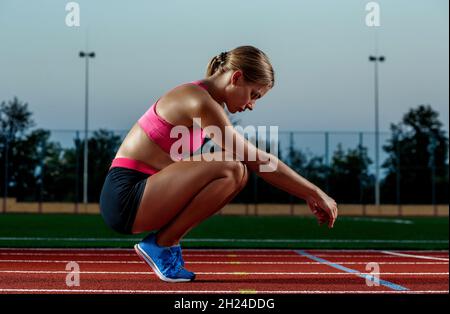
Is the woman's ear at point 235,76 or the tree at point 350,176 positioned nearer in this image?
the woman's ear at point 235,76

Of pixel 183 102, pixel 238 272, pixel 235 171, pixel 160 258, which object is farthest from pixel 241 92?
pixel 238 272

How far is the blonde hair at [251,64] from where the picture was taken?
3.75 meters

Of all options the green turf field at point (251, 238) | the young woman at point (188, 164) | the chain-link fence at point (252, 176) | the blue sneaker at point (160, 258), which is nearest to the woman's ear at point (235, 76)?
the young woman at point (188, 164)

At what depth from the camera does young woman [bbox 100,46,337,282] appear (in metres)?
3.70

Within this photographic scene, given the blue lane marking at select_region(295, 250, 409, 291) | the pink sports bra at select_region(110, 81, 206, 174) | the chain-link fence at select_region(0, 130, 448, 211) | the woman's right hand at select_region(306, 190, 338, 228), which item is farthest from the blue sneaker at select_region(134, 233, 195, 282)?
the chain-link fence at select_region(0, 130, 448, 211)

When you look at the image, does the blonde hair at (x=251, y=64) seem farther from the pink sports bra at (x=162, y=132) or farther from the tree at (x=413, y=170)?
the tree at (x=413, y=170)

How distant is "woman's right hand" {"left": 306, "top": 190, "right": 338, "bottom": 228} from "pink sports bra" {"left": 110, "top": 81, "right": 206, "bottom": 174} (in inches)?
28.7

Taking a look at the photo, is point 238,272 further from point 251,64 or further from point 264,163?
point 251,64

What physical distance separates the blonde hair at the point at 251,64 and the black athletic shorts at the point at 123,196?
0.78 meters

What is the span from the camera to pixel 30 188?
1049 inches

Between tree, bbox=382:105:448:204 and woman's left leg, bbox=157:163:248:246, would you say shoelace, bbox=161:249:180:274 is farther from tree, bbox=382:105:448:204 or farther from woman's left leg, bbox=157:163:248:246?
tree, bbox=382:105:448:204

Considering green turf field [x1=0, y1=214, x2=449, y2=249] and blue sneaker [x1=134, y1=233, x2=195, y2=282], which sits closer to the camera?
blue sneaker [x1=134, y1=233, x2=195, y2=282]

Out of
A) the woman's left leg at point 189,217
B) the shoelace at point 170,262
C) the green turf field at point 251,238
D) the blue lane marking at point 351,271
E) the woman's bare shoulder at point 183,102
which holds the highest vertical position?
the woman's bare shoulder at point 183,102

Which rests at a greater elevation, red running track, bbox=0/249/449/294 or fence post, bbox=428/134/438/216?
fence post, bbox=428/134/438/216
